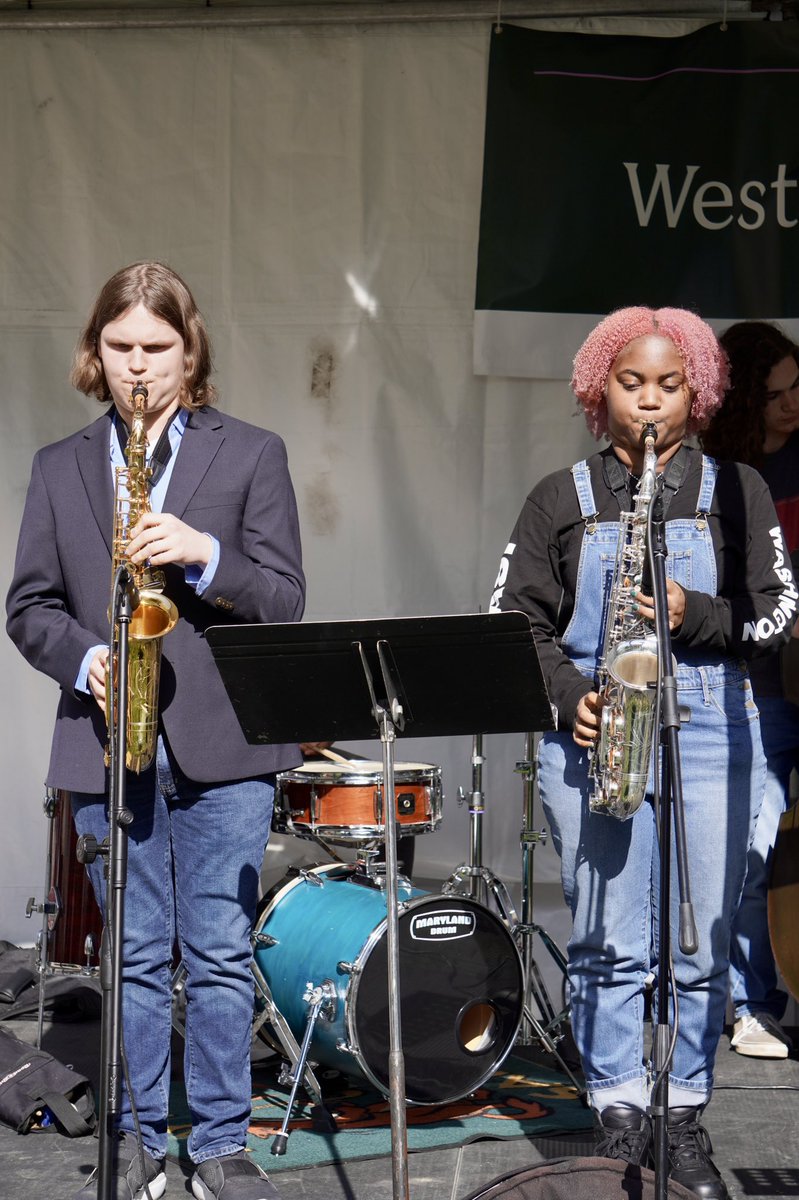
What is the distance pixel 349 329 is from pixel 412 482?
623 mm

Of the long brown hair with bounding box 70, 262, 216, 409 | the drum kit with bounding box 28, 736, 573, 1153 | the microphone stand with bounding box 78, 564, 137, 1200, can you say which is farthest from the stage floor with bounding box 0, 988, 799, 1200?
the long brown hair with bounding box 70, 262, 216, 409

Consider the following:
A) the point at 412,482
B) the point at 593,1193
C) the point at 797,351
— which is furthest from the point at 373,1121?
the point at 797,351

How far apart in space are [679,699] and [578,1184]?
104cm

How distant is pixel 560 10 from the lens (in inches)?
199

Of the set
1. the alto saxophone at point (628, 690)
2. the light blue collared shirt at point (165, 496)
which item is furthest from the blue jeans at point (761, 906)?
the light blue collared shirt at point (165, 496)

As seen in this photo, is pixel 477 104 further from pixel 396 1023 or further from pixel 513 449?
pixel 396 1023

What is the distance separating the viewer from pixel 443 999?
393 cm

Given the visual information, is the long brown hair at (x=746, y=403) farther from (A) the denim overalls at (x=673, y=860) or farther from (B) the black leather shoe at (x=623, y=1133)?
(B) the black leather shoe at (x=623, y=1133)

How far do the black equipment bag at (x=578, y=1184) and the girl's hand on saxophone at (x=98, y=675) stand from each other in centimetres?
122

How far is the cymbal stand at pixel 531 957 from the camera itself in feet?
14.3

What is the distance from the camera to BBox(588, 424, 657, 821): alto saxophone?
2975 millimetres

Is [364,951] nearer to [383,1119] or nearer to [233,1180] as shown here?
[383,1119]

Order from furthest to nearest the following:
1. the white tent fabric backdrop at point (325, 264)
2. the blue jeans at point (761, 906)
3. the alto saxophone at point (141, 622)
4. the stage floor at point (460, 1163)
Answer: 1. the white tent fabric backdrop at point (325, 264)
2. the blue jeans at point (761, 906)
3. the stage floor at point (460, 1163)
4. the alto saxophone at point (141, 622)

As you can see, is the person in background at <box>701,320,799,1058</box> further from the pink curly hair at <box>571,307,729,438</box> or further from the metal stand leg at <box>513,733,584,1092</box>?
the pink curly hair at <box>571,307,729,438</box>
